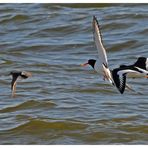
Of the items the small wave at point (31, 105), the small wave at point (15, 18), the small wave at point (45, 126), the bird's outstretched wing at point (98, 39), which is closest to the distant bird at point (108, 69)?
the bird's outstretched wing at point (98, 39)

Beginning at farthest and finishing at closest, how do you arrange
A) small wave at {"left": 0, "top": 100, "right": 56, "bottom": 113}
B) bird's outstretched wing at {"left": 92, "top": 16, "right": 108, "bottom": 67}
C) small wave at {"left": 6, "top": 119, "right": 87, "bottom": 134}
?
small wave at {"left": 0, "top": 100, "right": 56, "bottom": 113}
small wave at {"left": 6, "top": 119, "right": 87, "bottom": 134}
bird's outstretched wing at {"left": 92, "top": 16, "right": 108, "bottom": 67}

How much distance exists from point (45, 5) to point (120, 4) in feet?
6.40

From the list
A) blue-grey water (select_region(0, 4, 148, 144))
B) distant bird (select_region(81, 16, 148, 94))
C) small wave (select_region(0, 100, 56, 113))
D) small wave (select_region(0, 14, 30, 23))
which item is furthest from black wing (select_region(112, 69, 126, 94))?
small wave (select_region(0, 14, 30, 23))

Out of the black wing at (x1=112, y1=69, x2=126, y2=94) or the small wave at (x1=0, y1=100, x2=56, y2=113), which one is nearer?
the black wing at (x1=112, y1=69, x2=126, y2=94)

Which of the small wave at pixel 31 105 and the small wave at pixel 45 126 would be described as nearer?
the small wave at pixel 45 126

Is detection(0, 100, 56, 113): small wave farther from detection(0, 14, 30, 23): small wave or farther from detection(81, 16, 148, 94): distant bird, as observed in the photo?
detection(0, 14, 30, 23): small wave

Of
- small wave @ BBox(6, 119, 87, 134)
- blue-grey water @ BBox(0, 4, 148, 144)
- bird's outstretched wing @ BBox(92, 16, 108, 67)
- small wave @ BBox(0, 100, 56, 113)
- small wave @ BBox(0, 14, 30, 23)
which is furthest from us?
small wave @ BBox(0, 14, 30, 23)

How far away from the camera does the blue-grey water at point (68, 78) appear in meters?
11.6

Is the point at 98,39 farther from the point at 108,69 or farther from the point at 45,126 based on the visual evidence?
the point at 45,126

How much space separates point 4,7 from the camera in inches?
793

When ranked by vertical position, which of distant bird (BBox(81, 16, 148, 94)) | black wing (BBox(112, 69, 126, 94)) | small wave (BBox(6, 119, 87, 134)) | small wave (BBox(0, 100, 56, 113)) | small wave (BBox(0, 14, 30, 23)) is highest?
small wave (BBox(0, 14, 30, 23))

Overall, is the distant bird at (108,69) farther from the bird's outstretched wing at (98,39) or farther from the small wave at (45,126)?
the small wave at (45,126)

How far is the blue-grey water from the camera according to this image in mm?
11578

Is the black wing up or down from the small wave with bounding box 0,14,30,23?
down
